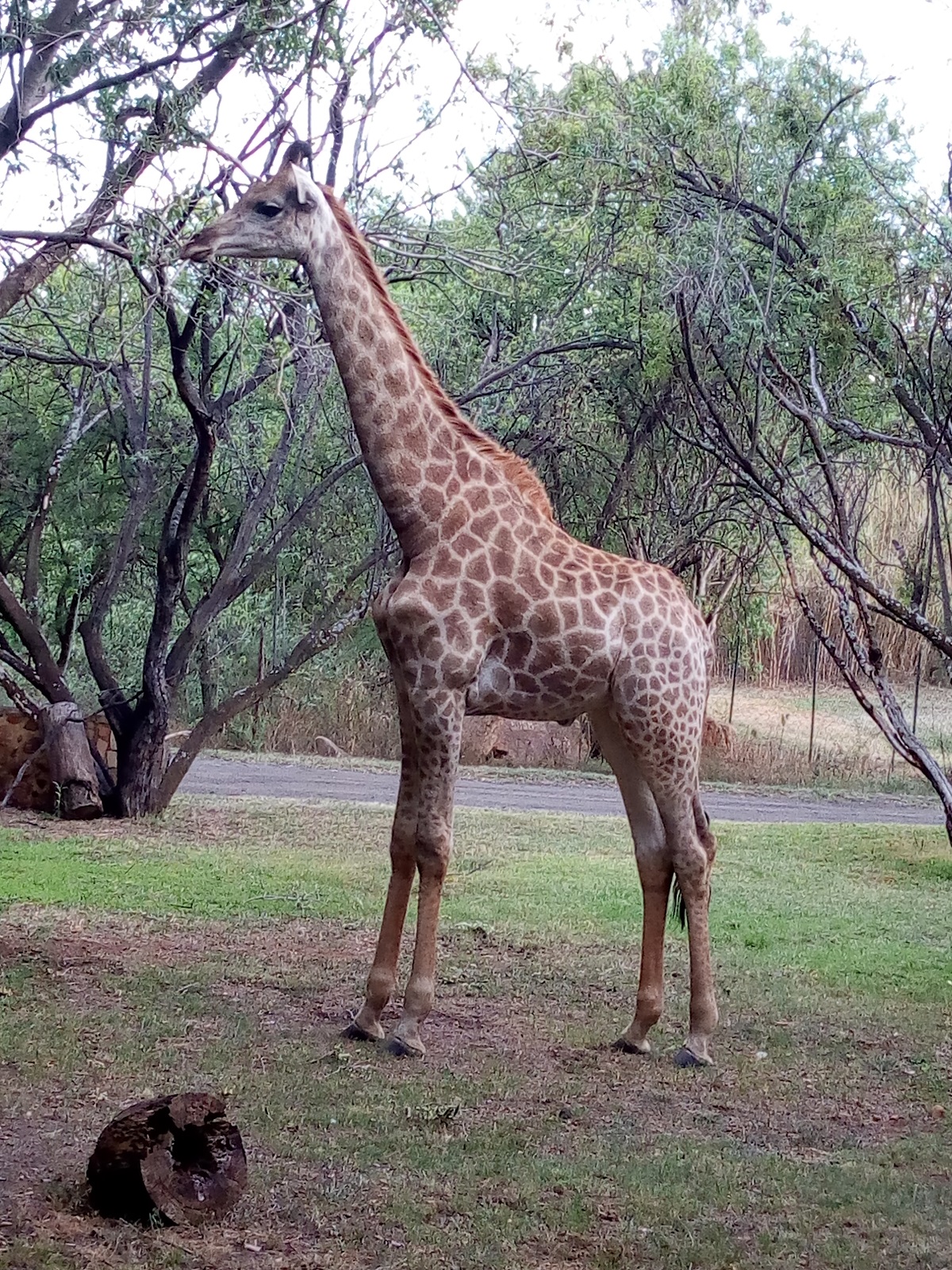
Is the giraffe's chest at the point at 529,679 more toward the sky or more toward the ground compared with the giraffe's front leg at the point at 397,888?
more toward the sky

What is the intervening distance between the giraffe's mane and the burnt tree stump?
3.47 meters

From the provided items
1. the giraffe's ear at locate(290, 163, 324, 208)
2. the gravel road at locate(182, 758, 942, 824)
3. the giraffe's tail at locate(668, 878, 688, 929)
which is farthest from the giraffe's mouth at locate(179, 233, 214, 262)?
the gravel road at locate(182, 758, 942, 824)

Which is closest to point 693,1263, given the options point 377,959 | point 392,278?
point 377,959

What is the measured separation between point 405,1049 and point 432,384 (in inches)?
117

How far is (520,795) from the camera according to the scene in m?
16.5

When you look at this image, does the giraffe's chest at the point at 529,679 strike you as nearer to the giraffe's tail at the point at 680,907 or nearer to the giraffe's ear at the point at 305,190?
the giraffe's tail at the point at 680,907

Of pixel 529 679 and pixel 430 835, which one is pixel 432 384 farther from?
pixel 430 835

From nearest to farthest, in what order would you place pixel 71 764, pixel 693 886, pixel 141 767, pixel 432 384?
pixel 693 886 < pixel 432 384 < pixel 71 764 < pixel 141 767

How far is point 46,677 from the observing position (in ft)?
40.2

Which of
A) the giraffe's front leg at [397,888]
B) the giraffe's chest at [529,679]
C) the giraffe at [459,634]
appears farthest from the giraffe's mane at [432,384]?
the giraffe's front leg at [397,888]

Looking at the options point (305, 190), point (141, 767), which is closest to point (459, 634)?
point (305, 190)

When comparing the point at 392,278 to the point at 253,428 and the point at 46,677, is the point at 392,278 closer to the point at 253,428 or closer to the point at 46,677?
the point at 253,428

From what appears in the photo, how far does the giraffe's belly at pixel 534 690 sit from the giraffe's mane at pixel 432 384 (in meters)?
0.86

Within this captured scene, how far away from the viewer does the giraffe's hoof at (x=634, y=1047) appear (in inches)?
241
